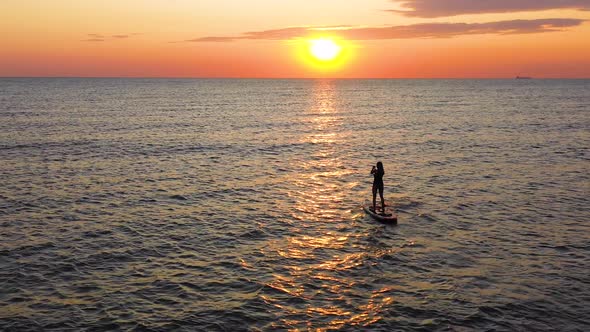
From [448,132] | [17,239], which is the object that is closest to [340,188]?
[17,239]

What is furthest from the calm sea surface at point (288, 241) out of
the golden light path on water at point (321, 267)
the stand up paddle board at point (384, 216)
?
the stand up paddle board at point (384, 216)

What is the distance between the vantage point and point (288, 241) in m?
26.4

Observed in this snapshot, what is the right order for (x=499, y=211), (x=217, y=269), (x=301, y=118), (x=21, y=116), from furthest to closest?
1. (x=301, y=118)
2. (x=21, y=116)
3. (x=499, y=211)
4. (x=217, y=269)

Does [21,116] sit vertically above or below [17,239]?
above

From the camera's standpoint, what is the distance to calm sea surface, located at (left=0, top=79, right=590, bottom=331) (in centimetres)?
1814

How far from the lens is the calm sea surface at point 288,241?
18141 mm

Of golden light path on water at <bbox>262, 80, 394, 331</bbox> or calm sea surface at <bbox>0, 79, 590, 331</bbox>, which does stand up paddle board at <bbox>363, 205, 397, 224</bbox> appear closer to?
calm sea surface at <bbox>0, 79, 590, 331</bbox>

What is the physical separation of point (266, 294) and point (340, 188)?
2117 centimetres

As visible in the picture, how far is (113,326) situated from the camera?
17.0m

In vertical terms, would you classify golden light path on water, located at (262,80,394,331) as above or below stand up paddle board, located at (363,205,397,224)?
below

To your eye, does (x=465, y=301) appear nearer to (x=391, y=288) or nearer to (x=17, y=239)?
(x=391, y=288)

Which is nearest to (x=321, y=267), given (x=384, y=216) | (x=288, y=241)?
(x=288, y=241)

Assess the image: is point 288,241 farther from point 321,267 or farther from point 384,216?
point 384,216

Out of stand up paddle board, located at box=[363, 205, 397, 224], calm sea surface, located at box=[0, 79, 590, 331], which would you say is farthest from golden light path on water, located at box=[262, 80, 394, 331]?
stand up paddle board, located at box=[363, 205, 397, 224]
